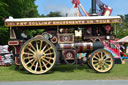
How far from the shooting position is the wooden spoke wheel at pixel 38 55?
8.51m

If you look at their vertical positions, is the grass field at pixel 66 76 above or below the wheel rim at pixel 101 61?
below

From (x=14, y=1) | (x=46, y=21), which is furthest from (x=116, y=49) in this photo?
(x=14, y=1)

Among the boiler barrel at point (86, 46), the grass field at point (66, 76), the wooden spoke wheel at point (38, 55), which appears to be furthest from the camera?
the boiler barrel at point (86, 46)

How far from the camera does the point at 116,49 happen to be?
12898mm

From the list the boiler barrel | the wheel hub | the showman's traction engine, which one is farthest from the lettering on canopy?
the wheel hub

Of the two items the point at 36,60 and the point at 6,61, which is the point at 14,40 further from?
the point at 6,61

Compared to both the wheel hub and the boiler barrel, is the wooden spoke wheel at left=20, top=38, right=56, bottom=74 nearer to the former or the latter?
the wheel hub

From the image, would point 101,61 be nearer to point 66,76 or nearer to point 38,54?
point 66,76

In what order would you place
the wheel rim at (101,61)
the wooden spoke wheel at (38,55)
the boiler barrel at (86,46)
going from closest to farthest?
the wooden spoke wheel at (38,55) → the wheel rim at (101,61) → the boiler barrel at (86,46)

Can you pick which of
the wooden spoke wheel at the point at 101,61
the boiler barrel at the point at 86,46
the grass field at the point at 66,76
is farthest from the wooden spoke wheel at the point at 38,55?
the wooden spoke wheel at the point at 101,61

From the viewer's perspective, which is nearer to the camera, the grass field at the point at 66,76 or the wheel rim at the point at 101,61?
the grass field at the point at 66,76

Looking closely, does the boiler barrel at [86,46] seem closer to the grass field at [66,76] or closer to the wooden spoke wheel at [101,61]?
the wooden spoke wheel at [101,61]

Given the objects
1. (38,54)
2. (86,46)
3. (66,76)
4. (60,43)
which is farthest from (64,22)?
(66,76)

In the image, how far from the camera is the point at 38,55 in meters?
8.56
